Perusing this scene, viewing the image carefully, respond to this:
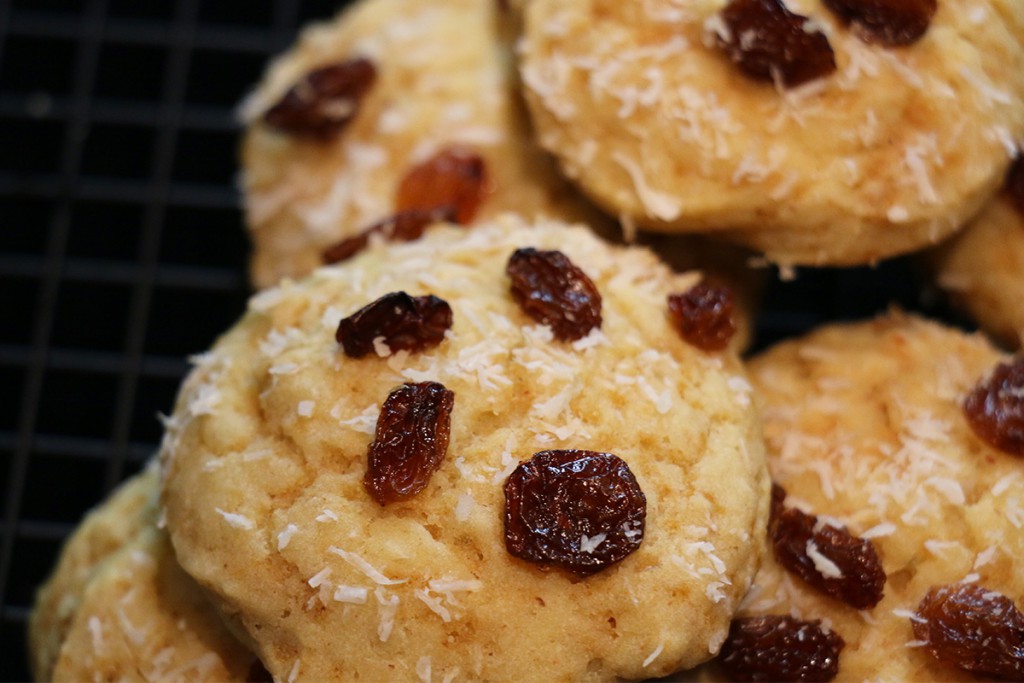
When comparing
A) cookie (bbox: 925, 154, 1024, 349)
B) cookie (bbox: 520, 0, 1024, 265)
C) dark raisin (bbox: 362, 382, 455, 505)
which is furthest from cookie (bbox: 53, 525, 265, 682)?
cookie (bbox: 925, 154, 1024, 349)

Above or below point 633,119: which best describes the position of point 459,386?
below

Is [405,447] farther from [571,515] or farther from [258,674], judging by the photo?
[258,674]

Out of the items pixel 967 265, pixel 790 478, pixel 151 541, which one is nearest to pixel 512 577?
pixel 790 478

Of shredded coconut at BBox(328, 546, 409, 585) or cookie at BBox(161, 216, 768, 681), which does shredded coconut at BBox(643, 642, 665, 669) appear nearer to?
cookie at BBox(161, 216, 768, 681)

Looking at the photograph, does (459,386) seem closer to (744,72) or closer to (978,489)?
(744,72)

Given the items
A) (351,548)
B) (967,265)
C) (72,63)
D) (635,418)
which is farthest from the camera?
(72,63)

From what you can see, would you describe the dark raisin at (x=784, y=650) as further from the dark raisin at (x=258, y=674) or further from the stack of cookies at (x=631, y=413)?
the dark raisin at (x=258, y=674)
